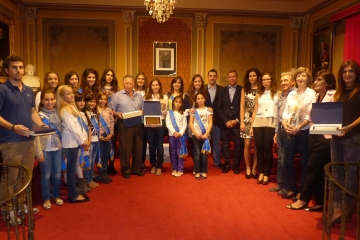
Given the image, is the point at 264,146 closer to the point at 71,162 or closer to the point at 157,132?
the point at 157,132

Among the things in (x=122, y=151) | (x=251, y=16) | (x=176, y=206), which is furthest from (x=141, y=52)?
(x=176, y=206)

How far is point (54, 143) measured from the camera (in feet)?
11.8

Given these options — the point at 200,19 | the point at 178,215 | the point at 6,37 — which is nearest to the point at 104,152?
the point at 178,215

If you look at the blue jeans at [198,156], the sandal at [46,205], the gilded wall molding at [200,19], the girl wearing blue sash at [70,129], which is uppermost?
the gilded wall molding at [200,19]

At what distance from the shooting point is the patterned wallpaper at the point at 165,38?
27.8ft

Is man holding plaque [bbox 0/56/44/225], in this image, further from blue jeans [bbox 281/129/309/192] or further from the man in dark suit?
the man in dark suit

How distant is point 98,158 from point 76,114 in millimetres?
990

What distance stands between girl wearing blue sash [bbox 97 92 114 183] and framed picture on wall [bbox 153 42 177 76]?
401cm

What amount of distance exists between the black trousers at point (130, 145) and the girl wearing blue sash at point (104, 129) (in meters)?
0.26

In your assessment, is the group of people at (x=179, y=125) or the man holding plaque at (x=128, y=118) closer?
the group of people at (x=179, y=125)

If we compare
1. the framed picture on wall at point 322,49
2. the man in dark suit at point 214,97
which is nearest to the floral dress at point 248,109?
the man in dark suit at point 214,97

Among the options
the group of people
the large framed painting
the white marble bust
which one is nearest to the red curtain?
the group of people

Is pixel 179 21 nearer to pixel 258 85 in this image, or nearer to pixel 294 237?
pixel 258 85

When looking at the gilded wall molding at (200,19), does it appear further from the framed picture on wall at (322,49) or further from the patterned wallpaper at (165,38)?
the framed picture on wall at (322,49)
